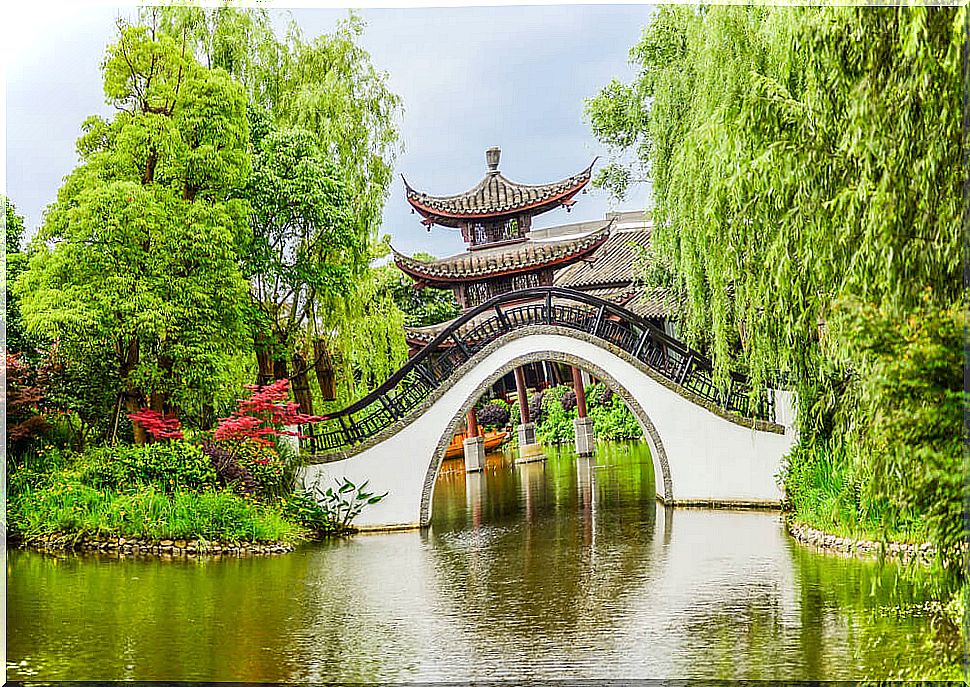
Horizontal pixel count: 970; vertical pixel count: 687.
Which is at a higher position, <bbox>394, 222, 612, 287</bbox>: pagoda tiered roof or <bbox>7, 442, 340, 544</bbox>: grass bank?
<bbox>394, 222, 612, 287</bbox>: pagoda tiered roof

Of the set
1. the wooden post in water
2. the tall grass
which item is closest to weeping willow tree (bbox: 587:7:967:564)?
the tall grass

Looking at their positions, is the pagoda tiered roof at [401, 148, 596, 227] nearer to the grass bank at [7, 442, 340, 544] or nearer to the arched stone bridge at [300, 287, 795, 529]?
the arched stone bridge at [300, 287, 795, 529]

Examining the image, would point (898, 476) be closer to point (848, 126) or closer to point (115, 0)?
point (848, 126)

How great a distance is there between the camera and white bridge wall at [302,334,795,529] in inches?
323

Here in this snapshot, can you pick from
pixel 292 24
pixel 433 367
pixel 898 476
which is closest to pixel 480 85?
pixel 292 24

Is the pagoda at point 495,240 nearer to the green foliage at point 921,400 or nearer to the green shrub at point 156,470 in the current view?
the green shrub at point 156,470

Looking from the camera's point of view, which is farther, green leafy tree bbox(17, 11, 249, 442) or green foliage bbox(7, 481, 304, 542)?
green leafy tree bbox(17, 11, 249, 442)

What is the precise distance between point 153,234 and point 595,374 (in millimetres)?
→ 3574

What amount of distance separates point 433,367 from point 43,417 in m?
3.00

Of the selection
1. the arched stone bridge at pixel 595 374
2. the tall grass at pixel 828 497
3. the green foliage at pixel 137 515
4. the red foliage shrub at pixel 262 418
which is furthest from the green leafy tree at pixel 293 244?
the tall grass at pixel 828 497

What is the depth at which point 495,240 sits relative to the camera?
1185 centimetres

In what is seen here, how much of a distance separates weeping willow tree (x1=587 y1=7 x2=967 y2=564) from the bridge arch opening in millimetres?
1905

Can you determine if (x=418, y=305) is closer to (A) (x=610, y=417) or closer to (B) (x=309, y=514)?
(A) (x=610, y=417)

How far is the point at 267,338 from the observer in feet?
28.1
